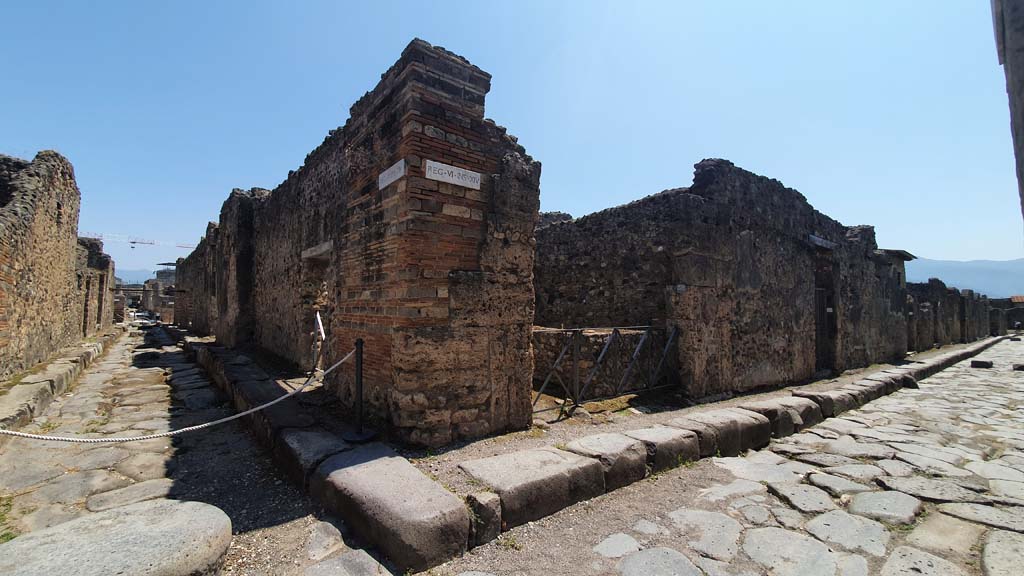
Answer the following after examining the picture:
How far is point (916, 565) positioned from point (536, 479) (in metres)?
2.24

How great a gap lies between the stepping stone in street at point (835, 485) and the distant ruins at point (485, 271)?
2628 millimetres

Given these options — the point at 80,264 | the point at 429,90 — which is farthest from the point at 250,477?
the point at 80,264

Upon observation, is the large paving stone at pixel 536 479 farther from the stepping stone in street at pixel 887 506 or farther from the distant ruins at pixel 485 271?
the stepping stone in street at pixel 887 506

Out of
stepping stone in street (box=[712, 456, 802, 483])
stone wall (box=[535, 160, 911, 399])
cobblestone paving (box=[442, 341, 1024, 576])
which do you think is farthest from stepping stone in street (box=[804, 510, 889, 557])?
stone wall (box=[535, 160, 911, 399])

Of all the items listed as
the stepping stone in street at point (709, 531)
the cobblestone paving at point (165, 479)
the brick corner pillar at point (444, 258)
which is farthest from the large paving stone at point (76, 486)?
the stepping stone in street at point (709, 531)

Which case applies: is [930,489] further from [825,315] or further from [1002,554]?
[825,315]

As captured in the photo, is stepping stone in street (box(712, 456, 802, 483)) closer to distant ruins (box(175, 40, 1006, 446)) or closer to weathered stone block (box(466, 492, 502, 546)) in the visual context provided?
distant ruins (box(175, 40, 1006, 446))

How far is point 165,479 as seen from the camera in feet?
12.4

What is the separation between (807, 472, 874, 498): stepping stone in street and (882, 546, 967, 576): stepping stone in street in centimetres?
94

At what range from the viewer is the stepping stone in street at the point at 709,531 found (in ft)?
8.95

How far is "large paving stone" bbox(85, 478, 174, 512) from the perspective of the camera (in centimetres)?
329

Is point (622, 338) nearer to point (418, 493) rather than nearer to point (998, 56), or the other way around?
point (418, 493)

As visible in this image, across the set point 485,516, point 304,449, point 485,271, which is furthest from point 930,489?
point 304,449

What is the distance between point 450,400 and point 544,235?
717 cm
